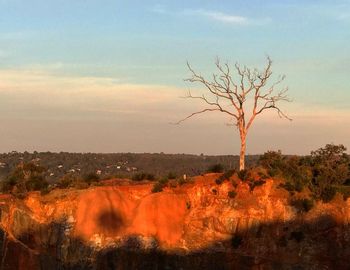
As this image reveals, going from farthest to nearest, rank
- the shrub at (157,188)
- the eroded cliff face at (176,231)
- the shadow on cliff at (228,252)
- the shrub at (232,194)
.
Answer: the shrub at (157,188) → the shrub at (232,194) → the eroded cliff face at (176,231) → the shadow on cliff at (228,252)

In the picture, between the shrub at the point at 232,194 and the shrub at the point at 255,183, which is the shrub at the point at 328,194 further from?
the shrub at the point at 232,194

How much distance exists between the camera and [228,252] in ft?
100

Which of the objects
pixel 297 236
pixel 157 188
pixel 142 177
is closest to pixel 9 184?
pixel 142 177

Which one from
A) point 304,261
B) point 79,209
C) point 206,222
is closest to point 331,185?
point 304,261

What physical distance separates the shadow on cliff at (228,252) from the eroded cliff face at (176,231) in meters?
0.05

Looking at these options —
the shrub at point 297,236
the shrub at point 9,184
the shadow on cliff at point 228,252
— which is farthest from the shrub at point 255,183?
the shrub at point 9,184

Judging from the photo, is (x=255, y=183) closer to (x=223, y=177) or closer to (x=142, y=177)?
(x=223, y=177)

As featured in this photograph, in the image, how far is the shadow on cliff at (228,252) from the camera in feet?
98.6

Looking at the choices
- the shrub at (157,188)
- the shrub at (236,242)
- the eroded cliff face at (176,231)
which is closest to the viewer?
the eroded cliff face at (176,231)

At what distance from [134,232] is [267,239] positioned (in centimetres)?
730

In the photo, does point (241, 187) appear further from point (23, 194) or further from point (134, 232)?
point (23, 194)

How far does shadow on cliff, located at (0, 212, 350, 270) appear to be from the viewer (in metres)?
30.1

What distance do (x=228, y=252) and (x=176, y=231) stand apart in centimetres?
312

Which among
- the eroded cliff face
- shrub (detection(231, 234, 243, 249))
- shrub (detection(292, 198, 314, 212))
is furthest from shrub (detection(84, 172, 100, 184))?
shrub (detection(292, 198, 314, 212))
